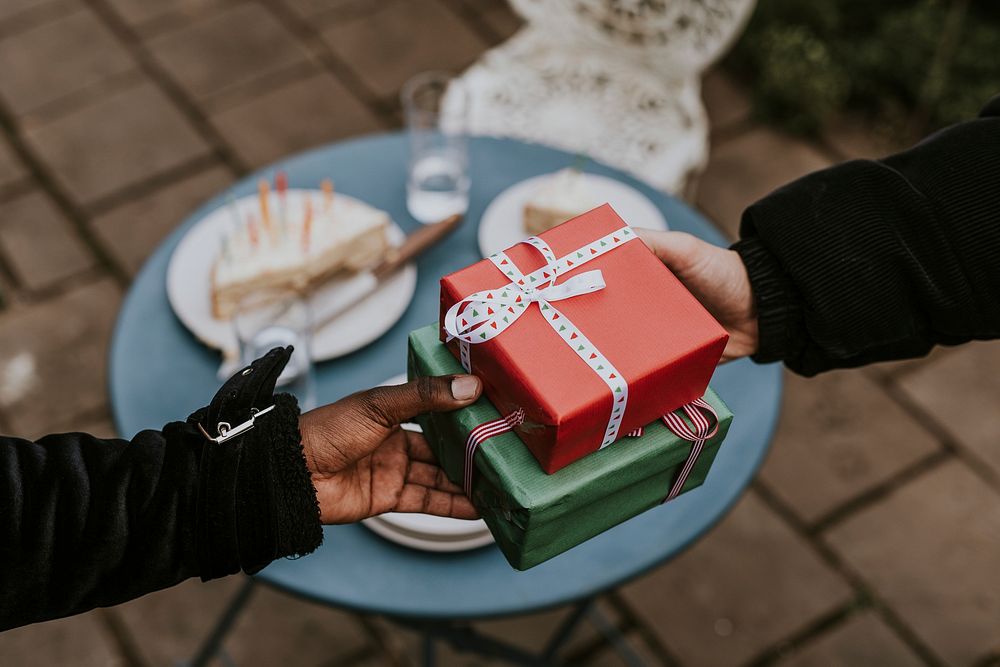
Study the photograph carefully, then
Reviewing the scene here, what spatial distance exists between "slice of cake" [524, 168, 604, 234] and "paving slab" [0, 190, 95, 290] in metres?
1.54

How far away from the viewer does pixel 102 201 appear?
111 inches

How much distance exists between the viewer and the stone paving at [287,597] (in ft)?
7.04

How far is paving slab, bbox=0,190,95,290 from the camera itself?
2686mm

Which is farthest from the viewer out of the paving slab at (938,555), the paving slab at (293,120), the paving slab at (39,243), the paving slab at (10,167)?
the paving slab at (293,120)

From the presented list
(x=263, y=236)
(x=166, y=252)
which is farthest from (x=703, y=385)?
(x=166, y=252)

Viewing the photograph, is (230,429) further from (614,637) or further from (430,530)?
(614,637)

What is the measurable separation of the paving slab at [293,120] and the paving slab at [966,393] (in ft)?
5.56

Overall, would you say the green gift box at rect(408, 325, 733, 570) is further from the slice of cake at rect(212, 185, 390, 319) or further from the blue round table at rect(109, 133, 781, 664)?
the slice of cake at rect(212, 185, 390, 319)

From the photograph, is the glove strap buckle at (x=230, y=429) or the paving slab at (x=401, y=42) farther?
the paving slab at (x=401, y=42)

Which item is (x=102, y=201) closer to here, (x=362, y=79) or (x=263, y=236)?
(x=362, y=79)

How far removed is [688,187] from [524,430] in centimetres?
139

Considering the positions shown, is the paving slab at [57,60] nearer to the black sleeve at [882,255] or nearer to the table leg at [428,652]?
the table leg at [428,652]

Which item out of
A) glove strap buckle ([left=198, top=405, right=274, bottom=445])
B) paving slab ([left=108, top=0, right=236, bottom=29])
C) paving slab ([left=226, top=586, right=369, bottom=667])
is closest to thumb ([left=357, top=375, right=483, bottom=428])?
glove strap buckle ([left=198, top=405, right=274, bottom=445])

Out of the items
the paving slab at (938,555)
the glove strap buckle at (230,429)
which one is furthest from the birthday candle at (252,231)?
the paving slab at (938,555)
